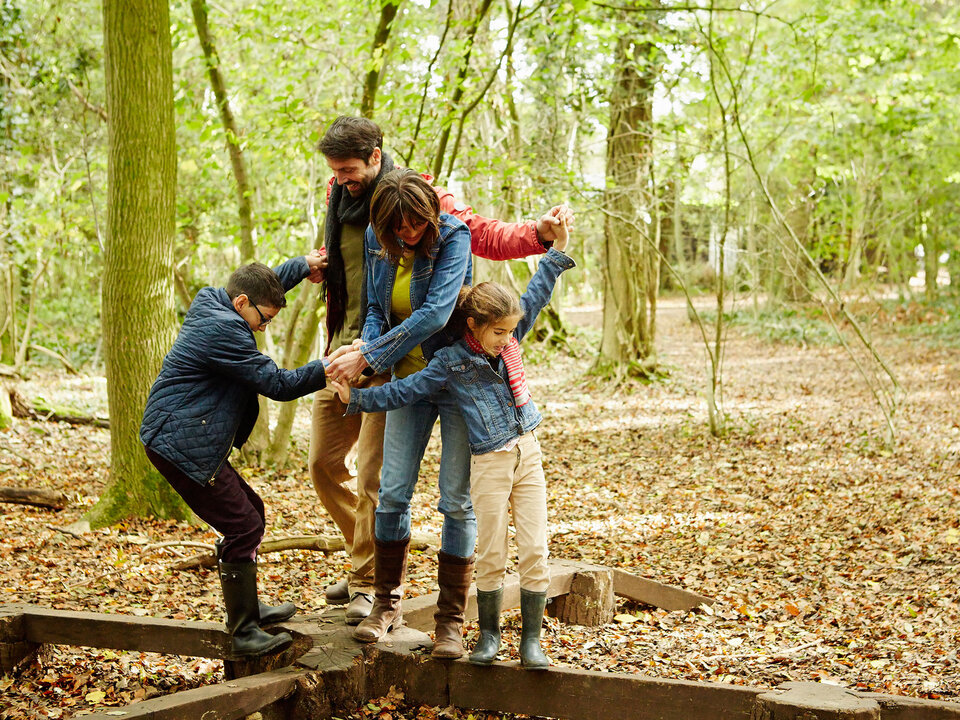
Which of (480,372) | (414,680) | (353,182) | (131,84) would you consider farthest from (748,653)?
(131,84)

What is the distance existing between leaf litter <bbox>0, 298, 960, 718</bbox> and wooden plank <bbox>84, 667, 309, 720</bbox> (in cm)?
56

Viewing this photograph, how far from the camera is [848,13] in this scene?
13.3 m

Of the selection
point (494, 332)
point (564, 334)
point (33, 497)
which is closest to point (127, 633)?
point (494, 332)

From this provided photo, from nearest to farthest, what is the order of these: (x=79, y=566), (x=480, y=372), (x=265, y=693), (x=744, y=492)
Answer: (x=265, y=693) → (x=480, y=372) → (x=79, y=566) → (x=744, y=492)

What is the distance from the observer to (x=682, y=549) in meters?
5.91

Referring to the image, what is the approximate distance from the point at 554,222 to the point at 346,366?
100 centimetres

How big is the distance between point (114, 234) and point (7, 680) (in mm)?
2815

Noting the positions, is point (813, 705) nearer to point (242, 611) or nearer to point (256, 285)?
point (242, 611)

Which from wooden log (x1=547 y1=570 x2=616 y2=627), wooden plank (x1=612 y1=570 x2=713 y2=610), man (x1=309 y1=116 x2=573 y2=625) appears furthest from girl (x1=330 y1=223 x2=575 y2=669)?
wooden plank (x1=612 y1=570 x2=713 y2=610)

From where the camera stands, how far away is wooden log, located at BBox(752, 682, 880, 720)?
2.74 meters

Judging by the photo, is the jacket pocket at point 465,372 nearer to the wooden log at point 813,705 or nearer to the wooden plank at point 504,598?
the wooden plank at point 504,598

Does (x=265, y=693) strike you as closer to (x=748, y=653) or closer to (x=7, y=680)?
(x=7, y=680)

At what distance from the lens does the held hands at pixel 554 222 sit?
3348 mm

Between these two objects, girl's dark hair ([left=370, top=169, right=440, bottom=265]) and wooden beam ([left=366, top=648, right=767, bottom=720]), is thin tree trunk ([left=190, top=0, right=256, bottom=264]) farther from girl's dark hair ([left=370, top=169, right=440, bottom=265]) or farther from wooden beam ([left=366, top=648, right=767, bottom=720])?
wooden beam ([left=366, top=648, right=767, bottom=720])
